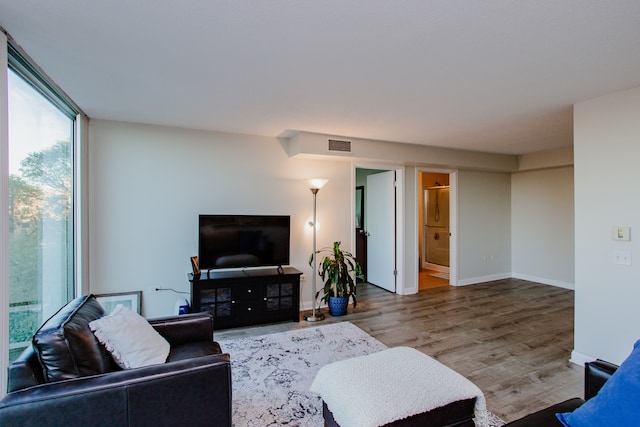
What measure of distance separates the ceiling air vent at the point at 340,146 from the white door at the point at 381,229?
4.63 feet

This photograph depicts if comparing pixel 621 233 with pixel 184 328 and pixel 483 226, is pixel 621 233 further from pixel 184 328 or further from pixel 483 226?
pixel 184 328

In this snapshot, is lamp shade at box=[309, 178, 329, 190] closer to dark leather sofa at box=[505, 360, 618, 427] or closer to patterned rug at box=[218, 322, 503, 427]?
patterned rug at box=[218, 322, 503, 427]

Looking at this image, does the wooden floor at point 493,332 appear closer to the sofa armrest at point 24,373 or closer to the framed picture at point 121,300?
the framed picture at point 121,300

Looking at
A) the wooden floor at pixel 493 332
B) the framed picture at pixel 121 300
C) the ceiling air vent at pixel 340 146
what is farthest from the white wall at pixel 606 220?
the framed picture at pixel 121 300

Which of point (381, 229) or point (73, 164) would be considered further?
point (381, 229)

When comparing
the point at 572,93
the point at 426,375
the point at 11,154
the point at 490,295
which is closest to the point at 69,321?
the point at 11,154

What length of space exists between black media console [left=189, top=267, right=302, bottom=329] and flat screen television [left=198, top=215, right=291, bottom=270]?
0.16 m

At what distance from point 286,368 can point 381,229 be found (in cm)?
337

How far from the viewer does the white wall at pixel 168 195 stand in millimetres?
3521

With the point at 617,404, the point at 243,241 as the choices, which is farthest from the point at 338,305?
the point at 617,404

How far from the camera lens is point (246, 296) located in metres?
3.72

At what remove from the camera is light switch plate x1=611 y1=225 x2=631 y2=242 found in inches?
102

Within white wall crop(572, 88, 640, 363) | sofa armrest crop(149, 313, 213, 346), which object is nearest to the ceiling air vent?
white wall crop(572, 88, 640, 363)

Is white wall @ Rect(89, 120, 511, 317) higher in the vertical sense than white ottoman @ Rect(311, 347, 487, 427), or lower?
higher
